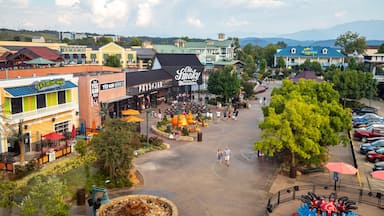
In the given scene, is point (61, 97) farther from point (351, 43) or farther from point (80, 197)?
point (351, 43)

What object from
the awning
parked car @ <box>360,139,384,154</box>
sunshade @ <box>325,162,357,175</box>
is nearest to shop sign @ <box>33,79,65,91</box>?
the awning

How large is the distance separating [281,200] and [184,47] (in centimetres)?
9524

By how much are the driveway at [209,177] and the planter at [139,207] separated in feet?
2.84

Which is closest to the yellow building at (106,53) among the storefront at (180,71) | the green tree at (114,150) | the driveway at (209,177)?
the storefront at (180,71)

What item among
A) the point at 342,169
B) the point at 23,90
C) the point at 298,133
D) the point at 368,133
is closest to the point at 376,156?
the point at 368,133

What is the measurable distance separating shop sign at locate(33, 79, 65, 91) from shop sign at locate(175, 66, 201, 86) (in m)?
25.1

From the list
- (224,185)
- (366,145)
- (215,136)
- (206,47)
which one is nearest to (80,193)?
(224,185)

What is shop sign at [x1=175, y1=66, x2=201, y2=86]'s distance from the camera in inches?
2093

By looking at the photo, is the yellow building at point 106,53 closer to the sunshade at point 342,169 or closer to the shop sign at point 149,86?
the shop sign at point 149,86

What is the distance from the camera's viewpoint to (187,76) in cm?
5438

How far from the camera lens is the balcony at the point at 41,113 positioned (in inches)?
981

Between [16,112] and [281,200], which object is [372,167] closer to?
[281,200]

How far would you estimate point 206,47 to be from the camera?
4363 inches

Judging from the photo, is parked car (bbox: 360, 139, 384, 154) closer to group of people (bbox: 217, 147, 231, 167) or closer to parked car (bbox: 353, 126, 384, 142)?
parked car (bbox: 353, 126, 384, 142)
